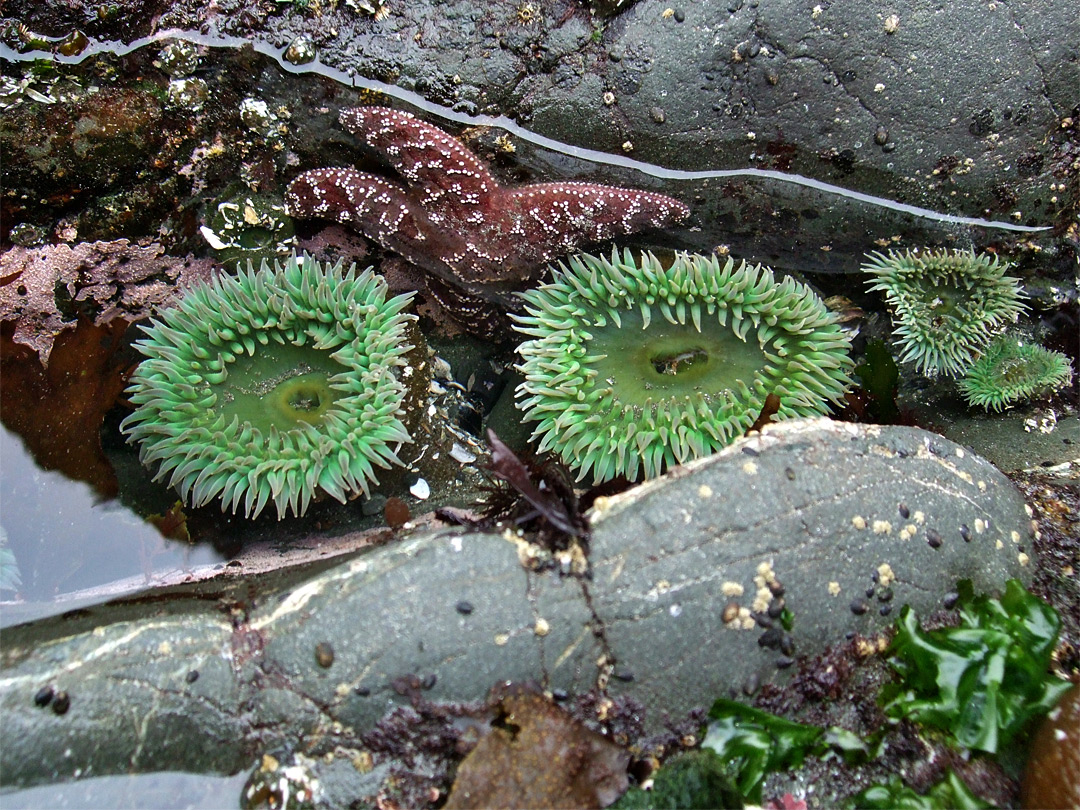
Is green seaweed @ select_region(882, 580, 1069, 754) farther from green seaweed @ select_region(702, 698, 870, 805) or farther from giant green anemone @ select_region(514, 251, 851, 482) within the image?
giant green anemone @ select_region(514, 251, 851, 482)

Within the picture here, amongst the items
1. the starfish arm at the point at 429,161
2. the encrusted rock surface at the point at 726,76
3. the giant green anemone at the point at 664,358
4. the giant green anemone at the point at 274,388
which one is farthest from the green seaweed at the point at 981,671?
the starfish arm at the point at 429,161

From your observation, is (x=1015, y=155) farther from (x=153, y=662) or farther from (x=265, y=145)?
(x=153, y=662)

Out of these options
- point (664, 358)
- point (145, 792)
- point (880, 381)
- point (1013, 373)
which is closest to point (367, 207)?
point (664, 358)

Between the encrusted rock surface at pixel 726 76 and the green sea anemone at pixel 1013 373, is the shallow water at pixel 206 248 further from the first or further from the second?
the green sea anemone at pixel 1013 373

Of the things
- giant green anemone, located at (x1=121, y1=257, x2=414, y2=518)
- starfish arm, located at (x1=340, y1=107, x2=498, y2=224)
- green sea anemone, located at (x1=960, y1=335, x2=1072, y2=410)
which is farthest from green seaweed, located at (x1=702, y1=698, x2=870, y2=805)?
starfish arm, located at (x1=340, y1=107, x2=498, y2=224)

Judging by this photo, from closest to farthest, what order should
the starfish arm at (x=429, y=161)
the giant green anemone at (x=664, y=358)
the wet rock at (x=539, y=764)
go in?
1. the wet rock at (x=539, y=764)
2. the starfish arm at (x=429, y=161)
3. the giant green anemone at (x=664, y=358)

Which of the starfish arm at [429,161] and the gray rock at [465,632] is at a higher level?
the starfish arm at [429,161]
